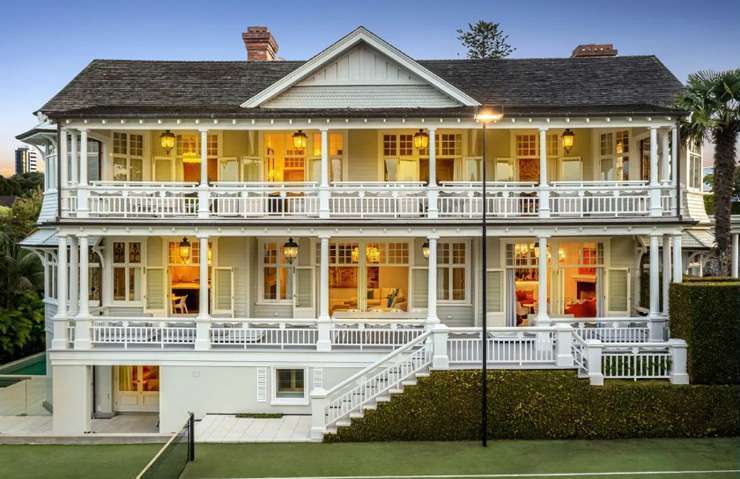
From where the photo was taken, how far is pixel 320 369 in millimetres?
16906

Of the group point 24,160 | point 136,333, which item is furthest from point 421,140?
point 24,160

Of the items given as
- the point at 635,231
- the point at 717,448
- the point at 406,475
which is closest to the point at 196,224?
the point at 406,475

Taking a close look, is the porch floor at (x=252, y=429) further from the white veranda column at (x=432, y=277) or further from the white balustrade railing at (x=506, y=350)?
the white veranda column at (x=432, y=277)

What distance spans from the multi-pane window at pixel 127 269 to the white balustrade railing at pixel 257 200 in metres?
3.33

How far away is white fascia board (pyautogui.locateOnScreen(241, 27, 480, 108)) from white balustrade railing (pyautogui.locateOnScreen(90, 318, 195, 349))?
669 centimetres

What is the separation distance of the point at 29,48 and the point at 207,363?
15249 millimetres

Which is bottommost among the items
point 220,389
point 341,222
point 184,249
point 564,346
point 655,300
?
point 220,389

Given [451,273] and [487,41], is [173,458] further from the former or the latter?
[487,41]

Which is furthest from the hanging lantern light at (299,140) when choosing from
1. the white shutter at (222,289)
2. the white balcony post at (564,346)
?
the white balcony post at (564,346)

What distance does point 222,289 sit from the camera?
19.7 metres

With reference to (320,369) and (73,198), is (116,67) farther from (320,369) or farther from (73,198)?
(320,369)

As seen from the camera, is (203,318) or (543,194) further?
(543,194)

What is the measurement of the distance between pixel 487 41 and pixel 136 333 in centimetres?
3146

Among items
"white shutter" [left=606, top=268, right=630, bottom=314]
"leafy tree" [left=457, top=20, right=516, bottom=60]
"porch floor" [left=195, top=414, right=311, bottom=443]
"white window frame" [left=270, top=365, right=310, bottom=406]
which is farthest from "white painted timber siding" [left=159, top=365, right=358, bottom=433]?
"leafy tree" [left=457, top=20, right=516, bottom=60]
